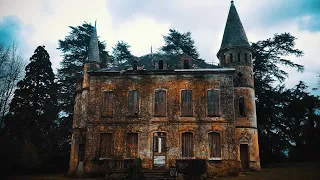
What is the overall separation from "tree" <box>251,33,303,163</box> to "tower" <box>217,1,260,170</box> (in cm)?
987

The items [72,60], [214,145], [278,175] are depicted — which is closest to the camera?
[278,175]

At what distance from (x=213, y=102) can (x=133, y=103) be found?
6661 millimetres

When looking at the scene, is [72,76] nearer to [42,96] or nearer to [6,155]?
[42,96]

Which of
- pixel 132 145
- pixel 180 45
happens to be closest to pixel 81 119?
pixel 132 145

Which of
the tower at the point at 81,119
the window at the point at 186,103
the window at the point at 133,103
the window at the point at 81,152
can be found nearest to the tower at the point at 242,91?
the window at the point at 186,103

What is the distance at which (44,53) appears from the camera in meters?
34.4

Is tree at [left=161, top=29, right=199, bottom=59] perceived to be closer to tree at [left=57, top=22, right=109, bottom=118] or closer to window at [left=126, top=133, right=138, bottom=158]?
tree at [left=57, top=22, right=109, bottom=118]

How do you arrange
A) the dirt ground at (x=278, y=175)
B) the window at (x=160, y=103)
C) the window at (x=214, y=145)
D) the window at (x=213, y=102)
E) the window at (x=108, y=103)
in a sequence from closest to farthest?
the dirt ground at (x=278, y=175), the window at (x=214, y=145), the window at (x=213, y=102), the window at (x=160, y=103), the window at (x=108, y=103)

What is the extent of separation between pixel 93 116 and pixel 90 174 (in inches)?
184

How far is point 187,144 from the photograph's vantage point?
917 inches

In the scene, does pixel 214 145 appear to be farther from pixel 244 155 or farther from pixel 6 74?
pixel 6 74

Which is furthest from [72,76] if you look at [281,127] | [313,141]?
[313,141]

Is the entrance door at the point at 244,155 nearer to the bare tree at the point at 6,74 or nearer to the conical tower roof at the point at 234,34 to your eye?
the conical tower roof at the point at 234,34

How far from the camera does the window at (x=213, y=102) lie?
23719mm
